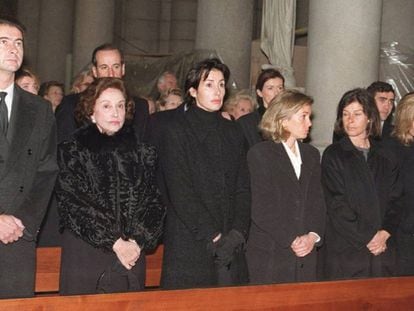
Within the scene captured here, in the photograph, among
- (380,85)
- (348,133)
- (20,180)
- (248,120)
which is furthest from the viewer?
(380,85)

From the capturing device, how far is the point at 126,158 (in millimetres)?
4492

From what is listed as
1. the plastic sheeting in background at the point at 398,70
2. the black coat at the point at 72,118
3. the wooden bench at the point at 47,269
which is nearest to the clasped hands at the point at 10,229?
the wooden bench at the point at 47,269

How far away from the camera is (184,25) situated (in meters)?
18.6

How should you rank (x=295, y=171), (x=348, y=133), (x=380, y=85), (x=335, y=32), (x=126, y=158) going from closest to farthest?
1. (x=126, y=158)
2. (x=295, y=171)
3. (x=348, y=133)
4. (x=380, y=85)
5. (x=335, y=32)

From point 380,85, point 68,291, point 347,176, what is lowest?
point 68,291

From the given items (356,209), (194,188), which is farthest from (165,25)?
(194,188)

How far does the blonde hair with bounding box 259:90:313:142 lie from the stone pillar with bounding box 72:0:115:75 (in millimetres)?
10201

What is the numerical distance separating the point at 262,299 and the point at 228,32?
7.80 m

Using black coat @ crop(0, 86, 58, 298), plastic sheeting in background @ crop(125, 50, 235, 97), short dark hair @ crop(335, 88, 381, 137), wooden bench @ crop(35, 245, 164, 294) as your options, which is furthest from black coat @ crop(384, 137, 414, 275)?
plastic sheeting in background @ crop(125, 50, 235, 97)

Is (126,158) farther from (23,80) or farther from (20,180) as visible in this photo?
(23,80)

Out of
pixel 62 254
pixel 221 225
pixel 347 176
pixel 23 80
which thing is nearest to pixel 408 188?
pixel 347 176

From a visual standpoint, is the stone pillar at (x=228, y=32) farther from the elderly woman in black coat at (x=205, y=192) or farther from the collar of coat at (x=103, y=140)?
the collar of coat at (x=103, y=140)

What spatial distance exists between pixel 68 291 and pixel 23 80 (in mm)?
2200

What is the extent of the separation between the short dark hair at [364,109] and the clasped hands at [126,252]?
1.99 m
